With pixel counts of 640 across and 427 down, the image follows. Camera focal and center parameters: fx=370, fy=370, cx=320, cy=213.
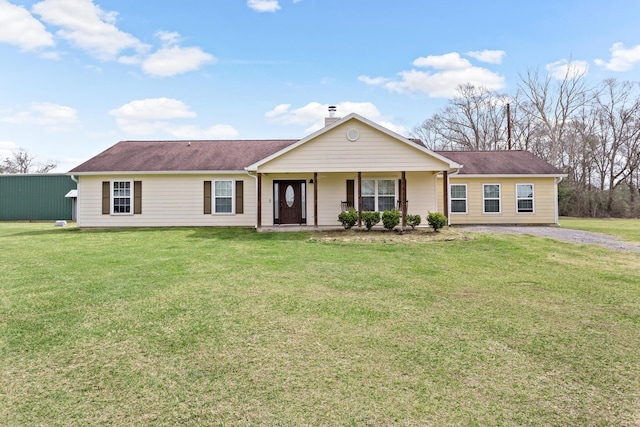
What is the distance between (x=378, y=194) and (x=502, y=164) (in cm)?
728

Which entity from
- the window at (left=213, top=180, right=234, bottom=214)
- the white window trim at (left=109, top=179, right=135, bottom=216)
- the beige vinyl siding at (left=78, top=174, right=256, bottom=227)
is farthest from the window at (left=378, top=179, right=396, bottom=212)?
the white window trim at (left=109, top=179, right=135, bottom=216)

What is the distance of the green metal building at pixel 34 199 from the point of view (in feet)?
78.7

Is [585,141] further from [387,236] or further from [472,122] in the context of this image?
[387,236]

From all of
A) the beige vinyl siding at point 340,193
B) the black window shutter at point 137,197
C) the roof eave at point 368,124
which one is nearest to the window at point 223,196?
the beige vinyl siding at point 340,193

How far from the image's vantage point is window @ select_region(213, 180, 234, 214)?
15.9m

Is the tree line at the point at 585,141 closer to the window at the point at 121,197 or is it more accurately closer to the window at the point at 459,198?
the window at the point at 459,198

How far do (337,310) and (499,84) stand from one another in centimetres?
3811

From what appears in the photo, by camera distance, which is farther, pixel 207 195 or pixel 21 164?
pixel 21 164

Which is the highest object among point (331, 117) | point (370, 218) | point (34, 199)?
point (331, 117)

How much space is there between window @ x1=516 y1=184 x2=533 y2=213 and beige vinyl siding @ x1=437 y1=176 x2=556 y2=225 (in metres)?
0.14

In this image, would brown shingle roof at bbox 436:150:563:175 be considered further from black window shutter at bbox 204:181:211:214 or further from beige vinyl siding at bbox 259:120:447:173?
black window shutter at bbox 204:181:211:214

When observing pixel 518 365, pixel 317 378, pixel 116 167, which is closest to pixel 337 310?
pixel 317 378

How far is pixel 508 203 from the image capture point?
17.2 metres

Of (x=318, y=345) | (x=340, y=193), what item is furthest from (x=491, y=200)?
(x=318, y=345)
